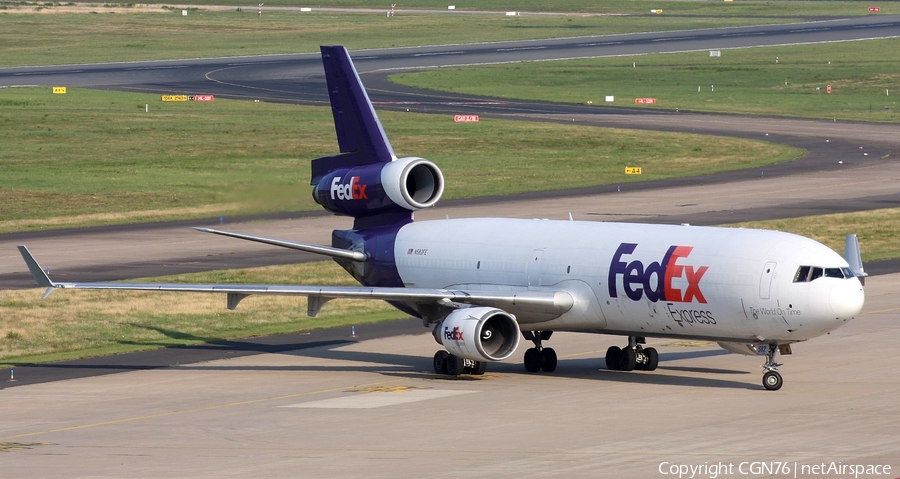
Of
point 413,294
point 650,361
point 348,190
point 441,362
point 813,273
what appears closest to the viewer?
point 813,273

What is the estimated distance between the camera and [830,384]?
41.0 meters

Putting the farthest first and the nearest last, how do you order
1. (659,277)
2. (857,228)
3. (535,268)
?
(857,228)
(535,268)
(659,277)

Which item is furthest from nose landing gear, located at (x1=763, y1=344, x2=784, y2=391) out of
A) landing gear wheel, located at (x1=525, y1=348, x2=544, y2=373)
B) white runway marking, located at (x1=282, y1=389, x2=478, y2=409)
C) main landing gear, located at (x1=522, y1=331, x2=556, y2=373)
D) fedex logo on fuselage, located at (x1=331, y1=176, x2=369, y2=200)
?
fedex logo on fuselage, located at (x1=331, y1=176, x2=369, y2=200)

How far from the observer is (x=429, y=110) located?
134 metres

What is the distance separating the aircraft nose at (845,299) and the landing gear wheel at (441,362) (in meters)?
11.3

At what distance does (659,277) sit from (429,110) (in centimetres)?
9486

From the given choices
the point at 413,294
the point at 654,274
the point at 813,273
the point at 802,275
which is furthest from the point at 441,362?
the point at 813,273

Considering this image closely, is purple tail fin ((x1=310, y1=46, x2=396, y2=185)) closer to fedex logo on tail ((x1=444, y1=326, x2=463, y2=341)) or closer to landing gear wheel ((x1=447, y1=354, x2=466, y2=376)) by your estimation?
landing gear wheel ((x1=447, y1=354, x2=466, y2=376))

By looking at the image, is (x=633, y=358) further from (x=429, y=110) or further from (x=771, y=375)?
(x=429, y=110)

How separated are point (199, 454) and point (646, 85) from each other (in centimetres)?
12886

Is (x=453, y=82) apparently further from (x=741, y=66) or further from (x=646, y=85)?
(x=741, y=66)

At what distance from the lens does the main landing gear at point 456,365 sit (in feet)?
142

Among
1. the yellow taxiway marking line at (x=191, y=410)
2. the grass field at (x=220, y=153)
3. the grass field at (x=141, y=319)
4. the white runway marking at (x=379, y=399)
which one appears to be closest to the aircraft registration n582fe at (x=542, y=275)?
the white runway marking at (x=379, y=399)

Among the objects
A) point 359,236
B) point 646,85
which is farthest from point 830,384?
point 646,85
